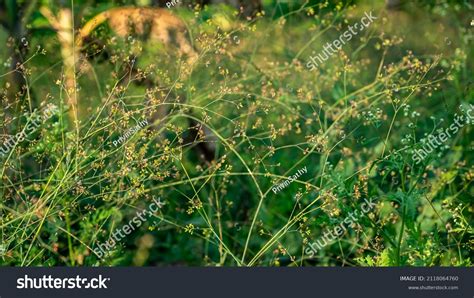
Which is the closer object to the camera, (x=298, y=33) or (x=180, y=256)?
(x=180, y=256)

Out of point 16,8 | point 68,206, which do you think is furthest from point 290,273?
point 16,8

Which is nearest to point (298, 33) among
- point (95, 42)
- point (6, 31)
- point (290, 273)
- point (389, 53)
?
point (389, 53)

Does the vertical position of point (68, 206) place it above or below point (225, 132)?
below

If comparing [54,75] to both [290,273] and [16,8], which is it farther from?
[290,273]

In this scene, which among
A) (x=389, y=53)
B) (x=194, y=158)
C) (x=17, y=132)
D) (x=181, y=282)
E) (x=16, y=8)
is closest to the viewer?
(x=181, y=282)

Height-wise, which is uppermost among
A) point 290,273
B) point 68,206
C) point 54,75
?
point 54,75

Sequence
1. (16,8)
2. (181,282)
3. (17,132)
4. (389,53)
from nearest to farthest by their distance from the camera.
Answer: (181,282) → (17,132) → (16,8) → (389,53)

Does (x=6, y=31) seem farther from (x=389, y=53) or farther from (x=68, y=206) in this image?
(x=389, y=53)
